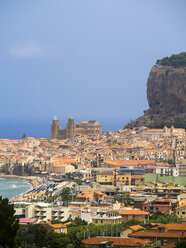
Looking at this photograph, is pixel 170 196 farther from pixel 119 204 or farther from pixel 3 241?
pixel 3 241

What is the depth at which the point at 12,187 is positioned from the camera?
64875 millimetres

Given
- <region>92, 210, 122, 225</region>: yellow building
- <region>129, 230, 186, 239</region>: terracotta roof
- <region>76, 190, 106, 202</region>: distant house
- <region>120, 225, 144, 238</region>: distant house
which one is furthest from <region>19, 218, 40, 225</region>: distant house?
<region>76, 190, 106, 202</region>: distant house

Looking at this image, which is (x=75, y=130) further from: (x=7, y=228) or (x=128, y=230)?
(x=7, y=228)

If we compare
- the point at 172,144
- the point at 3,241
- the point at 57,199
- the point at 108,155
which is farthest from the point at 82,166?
the point at 3,241

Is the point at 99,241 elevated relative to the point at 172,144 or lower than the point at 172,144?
lower

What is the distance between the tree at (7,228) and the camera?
24.8 m

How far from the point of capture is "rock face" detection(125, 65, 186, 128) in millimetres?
92488

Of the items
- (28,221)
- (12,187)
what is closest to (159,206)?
(28,221)

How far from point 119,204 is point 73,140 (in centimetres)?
5177

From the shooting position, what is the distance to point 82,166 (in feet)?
222

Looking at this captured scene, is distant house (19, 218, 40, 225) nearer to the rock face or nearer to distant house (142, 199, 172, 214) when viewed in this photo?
distant house (142, 199, 172, 214)

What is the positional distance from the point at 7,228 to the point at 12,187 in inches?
1575

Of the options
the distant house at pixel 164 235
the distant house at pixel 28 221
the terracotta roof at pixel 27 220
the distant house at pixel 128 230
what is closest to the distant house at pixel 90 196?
the distant house at pixel 28 221

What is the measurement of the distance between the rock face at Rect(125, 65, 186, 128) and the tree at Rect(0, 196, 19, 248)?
64825 millimetres
